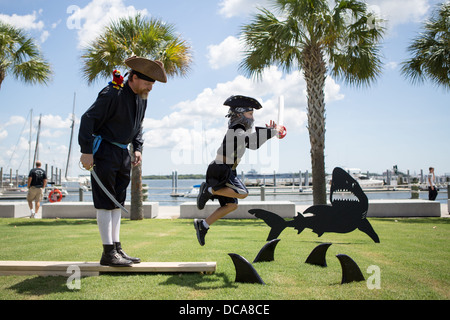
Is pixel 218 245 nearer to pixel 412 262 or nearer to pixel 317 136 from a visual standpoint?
pixel 412 262

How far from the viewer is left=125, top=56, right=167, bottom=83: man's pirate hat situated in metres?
3.41

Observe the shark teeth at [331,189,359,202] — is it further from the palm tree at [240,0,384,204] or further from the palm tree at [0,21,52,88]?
the palm tree at [0,21,52,88]

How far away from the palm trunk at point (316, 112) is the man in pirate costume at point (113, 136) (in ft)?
25.7

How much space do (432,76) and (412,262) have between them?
1114 centimetres

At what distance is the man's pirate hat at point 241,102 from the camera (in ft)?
12.1

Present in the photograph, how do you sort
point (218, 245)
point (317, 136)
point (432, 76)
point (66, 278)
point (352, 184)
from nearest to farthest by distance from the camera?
point (66, 278), point (352, 184), point (218, 245), point (317, 136), point (432, 76)

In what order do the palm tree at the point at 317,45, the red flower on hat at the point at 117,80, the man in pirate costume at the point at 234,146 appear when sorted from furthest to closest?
the palm tree at the point at 317,45, the man in pirate costume at the point at 234,146, the red flower on hat at the point at 117,80

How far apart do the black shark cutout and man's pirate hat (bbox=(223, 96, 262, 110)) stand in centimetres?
145

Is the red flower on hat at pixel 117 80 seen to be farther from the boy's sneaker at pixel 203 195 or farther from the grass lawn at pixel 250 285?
the grass lawn at pixel 250 285

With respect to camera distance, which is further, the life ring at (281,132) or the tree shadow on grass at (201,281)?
the life ring at (281,132)

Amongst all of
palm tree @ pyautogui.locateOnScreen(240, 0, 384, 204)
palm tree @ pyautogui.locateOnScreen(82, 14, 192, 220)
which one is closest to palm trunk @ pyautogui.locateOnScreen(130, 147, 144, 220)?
palm tree @ pyautogui.locateOnScreen(82, 14, 192, 220)

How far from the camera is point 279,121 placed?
368cm

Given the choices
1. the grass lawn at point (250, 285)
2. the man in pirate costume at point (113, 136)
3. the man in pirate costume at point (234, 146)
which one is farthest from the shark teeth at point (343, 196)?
the man in pirate costume at point (113, 136)
